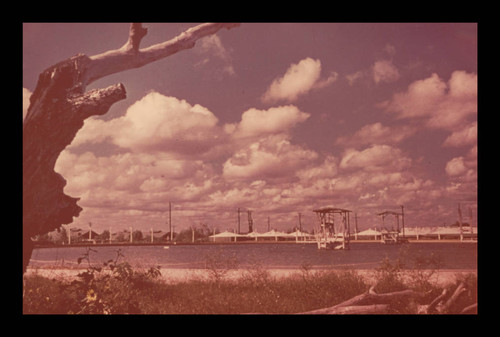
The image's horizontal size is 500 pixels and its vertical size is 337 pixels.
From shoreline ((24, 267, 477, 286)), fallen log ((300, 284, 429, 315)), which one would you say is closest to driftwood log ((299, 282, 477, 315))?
fallen log ((300, 284, 429, 315))

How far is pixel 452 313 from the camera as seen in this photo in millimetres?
7121

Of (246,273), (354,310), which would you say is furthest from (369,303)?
(246,273)

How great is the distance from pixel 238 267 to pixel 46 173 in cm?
452

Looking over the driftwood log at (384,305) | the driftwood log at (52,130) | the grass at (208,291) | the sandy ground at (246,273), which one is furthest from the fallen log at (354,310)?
the driftwood log at (52,130)

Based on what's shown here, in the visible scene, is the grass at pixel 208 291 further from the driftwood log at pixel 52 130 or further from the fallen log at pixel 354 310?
the driftwood log at pixel 52 130

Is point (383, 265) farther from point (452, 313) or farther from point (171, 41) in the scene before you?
point (171, 41)

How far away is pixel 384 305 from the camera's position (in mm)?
7246

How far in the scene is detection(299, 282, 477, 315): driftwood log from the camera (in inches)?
281

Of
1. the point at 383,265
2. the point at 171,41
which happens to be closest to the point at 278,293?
the point at 383,265

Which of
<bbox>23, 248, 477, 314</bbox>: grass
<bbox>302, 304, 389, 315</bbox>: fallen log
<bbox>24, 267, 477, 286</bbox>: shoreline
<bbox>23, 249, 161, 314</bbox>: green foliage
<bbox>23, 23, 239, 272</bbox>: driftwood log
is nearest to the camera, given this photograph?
<bbox>302, 304, 389, 315</bbox>: fallen log

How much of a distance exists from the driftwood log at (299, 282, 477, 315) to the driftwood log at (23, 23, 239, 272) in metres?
5.51

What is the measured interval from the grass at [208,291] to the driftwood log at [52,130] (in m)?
1.23

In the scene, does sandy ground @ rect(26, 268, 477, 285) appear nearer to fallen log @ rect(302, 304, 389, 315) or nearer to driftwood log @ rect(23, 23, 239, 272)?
fallen log @ rect(302, 304, 389, 315)

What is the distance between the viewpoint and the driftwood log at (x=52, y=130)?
7.63m
